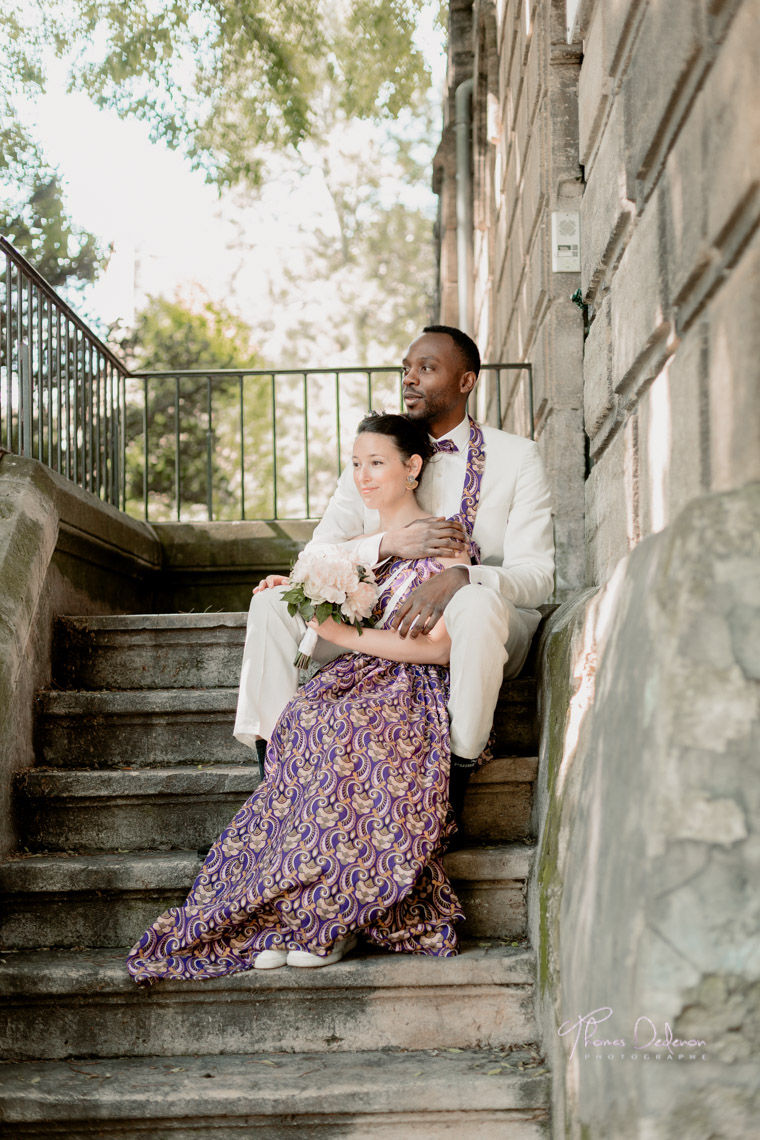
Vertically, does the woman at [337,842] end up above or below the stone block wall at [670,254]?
below

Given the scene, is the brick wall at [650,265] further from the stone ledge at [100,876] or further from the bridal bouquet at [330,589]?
the stone ledge at [100,876]

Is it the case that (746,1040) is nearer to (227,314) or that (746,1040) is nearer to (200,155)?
(200,155)

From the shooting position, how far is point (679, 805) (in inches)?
68.9

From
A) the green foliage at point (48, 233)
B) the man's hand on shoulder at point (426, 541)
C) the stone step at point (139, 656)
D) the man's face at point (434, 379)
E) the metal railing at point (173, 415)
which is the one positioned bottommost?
the stone step at point (139, 656)

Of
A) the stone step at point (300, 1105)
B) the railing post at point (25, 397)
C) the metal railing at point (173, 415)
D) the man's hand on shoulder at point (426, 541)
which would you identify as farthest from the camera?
the metal railing at point (173, 415)

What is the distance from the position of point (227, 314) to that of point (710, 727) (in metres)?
21.8

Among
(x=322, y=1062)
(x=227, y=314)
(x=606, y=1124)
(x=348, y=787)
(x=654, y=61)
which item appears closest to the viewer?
(x=606, y=1124)

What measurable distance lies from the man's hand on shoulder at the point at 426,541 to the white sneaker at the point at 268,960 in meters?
1.35

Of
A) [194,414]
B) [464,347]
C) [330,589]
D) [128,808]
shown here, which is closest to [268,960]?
[128,808]

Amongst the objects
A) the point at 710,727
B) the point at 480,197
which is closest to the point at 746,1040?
the point at 710,727

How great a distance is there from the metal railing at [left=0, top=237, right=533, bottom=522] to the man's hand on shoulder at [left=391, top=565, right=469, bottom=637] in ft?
6.94

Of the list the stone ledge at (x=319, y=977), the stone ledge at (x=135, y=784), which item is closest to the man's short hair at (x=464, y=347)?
the stone ledge at (x=135, y=784)

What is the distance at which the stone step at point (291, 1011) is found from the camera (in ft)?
9.59

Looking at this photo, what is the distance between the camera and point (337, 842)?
2.99 metres
